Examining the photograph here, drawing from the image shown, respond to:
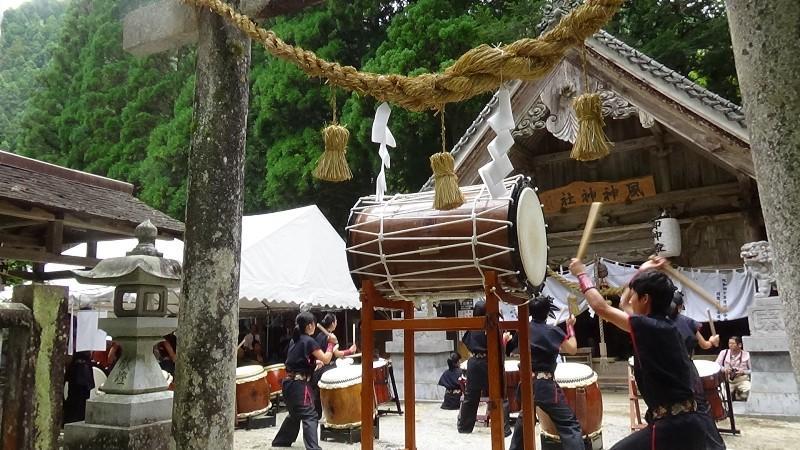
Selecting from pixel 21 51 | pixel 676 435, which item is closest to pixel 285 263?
pixel 676 435

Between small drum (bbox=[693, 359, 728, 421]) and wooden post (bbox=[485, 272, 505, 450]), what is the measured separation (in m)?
3.61

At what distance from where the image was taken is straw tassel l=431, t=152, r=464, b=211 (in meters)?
3.10

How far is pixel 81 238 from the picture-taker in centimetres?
941

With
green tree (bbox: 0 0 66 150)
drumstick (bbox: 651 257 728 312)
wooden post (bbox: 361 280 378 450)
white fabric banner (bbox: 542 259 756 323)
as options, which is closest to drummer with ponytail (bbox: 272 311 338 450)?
wooden post (bbox: 361 280 378 450)

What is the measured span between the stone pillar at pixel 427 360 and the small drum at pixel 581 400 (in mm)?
4430

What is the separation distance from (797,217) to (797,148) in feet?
0.67

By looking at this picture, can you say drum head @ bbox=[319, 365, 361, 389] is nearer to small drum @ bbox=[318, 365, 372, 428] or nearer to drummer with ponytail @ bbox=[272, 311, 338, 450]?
small drum @ bbox=[318, 365, 372, 428]

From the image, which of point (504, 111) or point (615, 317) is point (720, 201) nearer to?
point (615, 317)

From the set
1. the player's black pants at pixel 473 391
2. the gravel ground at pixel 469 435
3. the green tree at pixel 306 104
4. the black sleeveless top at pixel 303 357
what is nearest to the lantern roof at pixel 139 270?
the black sleeveless top at pixel 303 357

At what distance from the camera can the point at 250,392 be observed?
326 inches

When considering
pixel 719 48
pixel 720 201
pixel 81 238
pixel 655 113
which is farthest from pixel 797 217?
pixel 719 48

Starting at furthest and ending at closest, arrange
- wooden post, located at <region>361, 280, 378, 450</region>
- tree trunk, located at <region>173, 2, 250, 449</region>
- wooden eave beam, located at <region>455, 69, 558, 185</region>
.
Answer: wooden eave beam, located at <region>455, 69, 558, 185</region> < wooden post, located at <region>361, 280, 378, 450</region> < tree trunk, located at <region>173, 2, 250, 449</region>

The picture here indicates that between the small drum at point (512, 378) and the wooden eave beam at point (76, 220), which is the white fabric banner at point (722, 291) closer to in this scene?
the small drum at point (512, 378)

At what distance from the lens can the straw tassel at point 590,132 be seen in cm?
278
